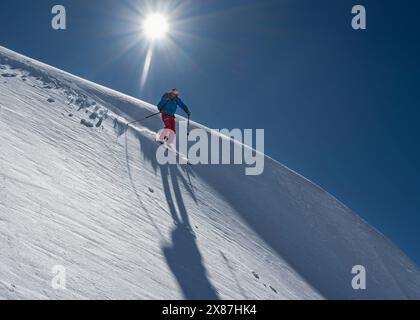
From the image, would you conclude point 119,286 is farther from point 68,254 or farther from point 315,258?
point 315,258

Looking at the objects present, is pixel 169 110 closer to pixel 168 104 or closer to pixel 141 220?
pixel 168 104

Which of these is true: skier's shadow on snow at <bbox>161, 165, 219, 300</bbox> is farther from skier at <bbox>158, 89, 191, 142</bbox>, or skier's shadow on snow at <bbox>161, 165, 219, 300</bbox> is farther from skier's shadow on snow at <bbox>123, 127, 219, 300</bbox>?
skier at <bbox>158, 89, 191, 142</bbox>

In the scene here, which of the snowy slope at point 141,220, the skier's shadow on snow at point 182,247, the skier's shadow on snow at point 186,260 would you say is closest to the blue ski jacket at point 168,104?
the snowy slope at point 141,220

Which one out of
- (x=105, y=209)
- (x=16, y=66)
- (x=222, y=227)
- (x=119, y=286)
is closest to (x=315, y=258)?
(x=222, y=227)

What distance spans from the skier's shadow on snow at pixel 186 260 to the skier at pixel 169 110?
4475 millimetres

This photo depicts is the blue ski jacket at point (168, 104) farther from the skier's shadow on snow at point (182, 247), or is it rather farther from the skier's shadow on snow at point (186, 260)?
the skier's shadow on snow at point (186, 260)

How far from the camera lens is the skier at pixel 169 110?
1236 centimetres

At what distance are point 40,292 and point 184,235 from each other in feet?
11.2

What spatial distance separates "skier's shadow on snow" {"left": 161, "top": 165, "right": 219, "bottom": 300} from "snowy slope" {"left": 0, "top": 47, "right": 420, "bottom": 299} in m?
0.03

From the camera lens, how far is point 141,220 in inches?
257

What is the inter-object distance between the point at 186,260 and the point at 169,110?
7.33 metres

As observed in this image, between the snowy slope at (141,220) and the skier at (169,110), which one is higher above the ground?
the skier at (169,110)

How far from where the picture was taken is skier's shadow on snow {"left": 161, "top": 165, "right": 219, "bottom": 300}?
16.5 ft
